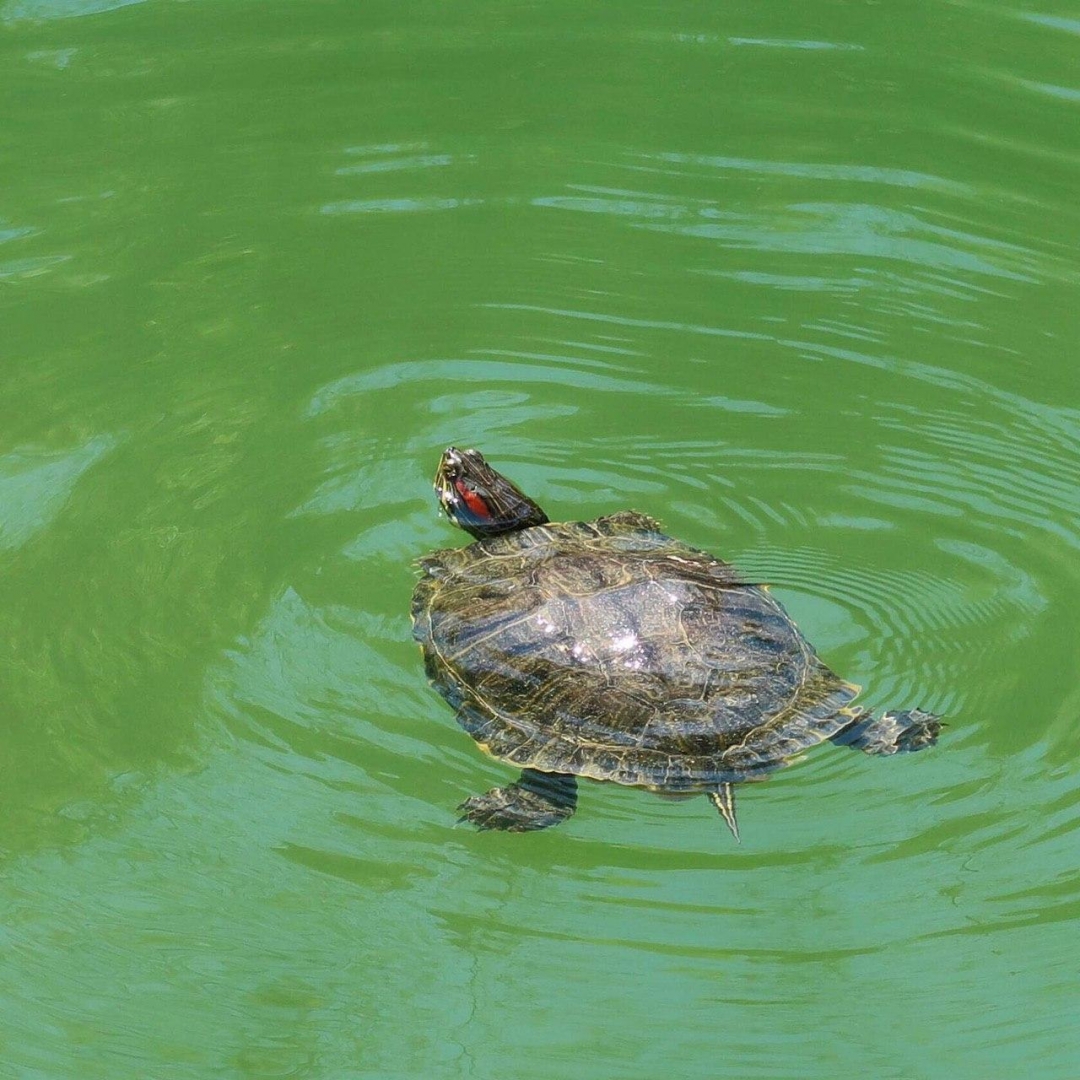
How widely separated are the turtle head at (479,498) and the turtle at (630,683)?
18.8 inches

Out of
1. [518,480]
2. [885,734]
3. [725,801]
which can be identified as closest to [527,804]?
[725,801]

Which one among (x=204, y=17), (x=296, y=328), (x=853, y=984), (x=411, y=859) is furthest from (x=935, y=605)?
(x=204, y=17)

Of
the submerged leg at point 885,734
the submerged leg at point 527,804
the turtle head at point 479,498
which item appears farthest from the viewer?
the turtle head at point 479,498

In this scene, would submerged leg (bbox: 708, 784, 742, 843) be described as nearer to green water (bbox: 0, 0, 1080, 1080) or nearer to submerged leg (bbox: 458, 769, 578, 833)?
green water (bbox: 0, 0, 1080, 1080)

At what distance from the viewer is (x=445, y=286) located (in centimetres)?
626

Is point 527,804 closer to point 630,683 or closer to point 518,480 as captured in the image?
point 630,683

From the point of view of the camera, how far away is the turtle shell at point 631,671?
395 centimetres

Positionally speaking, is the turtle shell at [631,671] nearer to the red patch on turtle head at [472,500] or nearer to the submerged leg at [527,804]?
the submerged leg at [527,804]

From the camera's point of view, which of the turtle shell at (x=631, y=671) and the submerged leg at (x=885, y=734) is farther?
the submerged leg at (x=885, y=734)

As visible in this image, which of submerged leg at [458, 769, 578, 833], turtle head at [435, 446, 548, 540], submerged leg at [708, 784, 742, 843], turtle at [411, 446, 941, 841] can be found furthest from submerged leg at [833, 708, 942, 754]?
turtle head at [435, 446, 548, 540]

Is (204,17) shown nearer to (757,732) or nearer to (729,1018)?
(757,732)

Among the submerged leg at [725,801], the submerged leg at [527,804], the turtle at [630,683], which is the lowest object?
the submerged leg at [527,804]

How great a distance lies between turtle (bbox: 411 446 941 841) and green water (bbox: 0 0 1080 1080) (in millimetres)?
157

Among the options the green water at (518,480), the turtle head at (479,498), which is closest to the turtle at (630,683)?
the green water at (518,480)
